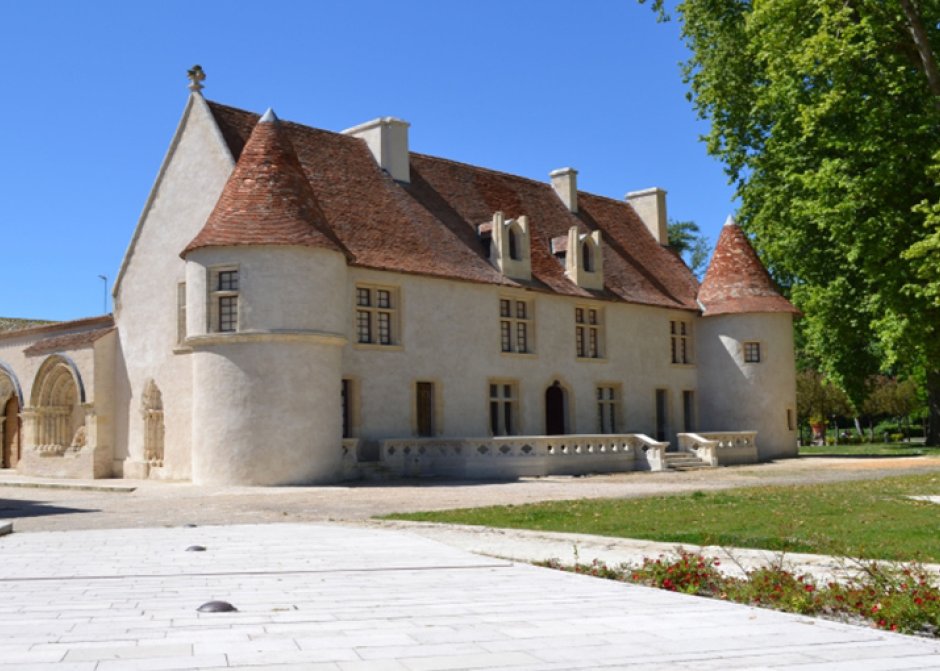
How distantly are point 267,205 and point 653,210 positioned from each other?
2270 cm

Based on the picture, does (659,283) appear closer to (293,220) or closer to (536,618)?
(293,220)

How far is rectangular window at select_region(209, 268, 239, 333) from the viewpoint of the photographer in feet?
86.8

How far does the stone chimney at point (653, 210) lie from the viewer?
44906 millimetres

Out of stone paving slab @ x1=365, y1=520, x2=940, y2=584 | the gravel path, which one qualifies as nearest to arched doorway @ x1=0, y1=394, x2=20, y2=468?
the gravel path

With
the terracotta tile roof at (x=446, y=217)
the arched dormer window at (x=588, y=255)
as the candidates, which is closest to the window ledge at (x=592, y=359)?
the terracotta tile roof at (x=446, y=217)

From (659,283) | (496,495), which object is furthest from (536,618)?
(659,283)

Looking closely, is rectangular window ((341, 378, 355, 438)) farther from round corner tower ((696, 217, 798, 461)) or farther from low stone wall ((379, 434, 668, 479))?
round corner tower ((696, 217, 798, 461))

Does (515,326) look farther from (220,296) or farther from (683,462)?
(220,296)

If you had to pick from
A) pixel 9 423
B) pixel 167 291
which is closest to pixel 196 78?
pixel 167 291

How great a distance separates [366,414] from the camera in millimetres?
29297

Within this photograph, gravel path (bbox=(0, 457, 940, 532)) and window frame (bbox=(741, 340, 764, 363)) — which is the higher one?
window frame (bbox=(741, 340, 764, 363))

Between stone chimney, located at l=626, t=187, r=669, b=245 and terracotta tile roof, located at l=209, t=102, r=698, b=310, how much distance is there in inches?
81.4

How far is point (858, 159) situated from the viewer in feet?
89.0

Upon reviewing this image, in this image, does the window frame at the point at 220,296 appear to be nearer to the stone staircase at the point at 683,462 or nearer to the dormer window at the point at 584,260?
the dormer window at the point at 584,260
